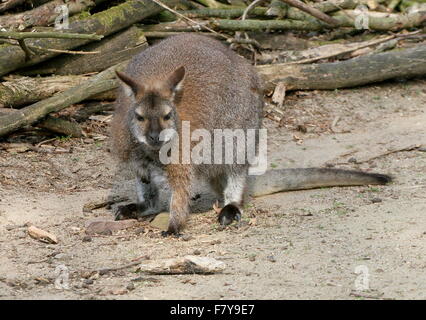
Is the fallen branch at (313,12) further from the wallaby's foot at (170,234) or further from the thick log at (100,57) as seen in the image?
the wallaby's foot at (170,234)

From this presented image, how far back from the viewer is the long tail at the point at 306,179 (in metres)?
6.61

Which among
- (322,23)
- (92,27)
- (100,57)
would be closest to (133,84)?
(92,27)

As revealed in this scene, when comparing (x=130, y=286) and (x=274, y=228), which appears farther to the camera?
(x=274, y=228)

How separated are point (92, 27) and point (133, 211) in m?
2.53

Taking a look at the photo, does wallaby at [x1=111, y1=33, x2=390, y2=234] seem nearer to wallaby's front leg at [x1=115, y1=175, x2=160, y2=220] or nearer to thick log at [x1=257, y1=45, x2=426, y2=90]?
wallaby's front leg at [x1=115, y1=175, x2=160, y2=220]

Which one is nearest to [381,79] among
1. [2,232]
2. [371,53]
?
[371,53]

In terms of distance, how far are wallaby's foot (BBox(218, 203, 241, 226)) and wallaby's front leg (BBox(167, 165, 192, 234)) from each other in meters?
0.32

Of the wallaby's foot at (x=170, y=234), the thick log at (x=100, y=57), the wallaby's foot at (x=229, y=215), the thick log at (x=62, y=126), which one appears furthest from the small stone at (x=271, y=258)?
the thick log at (x=100, y=57)

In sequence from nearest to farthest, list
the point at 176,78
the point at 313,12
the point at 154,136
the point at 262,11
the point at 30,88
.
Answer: the point at 154,136 < the point at 176,78 < the point at 30,88 < the point at 313,12 < the point at 262,11

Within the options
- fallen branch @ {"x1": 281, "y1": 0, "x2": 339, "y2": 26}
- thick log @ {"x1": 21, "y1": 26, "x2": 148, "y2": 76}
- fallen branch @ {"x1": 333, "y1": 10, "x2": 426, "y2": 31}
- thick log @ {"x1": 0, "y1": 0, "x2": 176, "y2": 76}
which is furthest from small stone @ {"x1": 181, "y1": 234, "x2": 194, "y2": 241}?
fallen branch @ {"x1": 333, "y1": 10, "x2": 426, "y2": 31}

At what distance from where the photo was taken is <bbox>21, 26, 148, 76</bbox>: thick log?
810 centimetres

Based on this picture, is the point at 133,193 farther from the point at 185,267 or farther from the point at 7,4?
the point at 7,4

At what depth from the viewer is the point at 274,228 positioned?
229 inches

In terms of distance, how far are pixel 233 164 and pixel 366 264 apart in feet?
6.25
